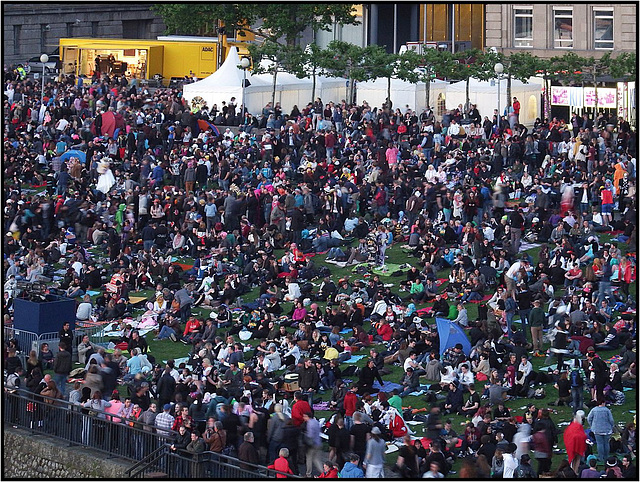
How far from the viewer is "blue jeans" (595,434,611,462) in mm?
22312

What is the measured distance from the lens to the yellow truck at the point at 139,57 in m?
65.3

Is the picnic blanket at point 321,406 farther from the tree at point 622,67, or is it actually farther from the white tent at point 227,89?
the tree at point 622,67

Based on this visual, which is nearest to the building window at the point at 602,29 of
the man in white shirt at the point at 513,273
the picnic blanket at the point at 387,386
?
the man in white shirt at the point at 513,273

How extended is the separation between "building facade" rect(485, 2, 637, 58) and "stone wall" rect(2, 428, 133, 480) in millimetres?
40451

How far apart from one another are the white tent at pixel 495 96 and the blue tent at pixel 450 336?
2635cm

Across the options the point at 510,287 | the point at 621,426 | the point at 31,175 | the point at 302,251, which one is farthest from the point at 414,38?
the point at 621,426

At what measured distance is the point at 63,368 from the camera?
27.4 m

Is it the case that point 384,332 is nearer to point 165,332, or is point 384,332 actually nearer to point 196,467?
point 165,332

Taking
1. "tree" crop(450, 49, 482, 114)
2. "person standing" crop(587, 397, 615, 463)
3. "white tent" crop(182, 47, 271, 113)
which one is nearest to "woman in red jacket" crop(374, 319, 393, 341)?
"person standing" crop(587, 397, 615, 463)

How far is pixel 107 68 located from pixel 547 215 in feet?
108

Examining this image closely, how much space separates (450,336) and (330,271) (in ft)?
26.8

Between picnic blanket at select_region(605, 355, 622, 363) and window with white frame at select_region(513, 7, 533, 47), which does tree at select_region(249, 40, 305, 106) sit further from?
picnic blanket at select_region(605, 355, 622, 363)

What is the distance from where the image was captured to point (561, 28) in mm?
63906

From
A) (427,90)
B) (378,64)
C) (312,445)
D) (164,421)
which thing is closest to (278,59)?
(378,64)
